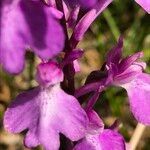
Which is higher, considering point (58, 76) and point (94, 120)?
point (58, 76)

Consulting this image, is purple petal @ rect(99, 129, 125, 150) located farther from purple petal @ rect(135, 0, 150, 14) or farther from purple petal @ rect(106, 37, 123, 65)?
purple petal @ rect(135, 0, 150, 14)

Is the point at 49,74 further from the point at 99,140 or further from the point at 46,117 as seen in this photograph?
the point at 99,140

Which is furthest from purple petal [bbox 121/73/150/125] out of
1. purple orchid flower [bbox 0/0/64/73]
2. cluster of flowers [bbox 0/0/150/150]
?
purple orchid flower [bbox 0/0/64/73]

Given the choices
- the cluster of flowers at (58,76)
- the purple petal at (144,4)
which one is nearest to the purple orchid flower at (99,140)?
the cluster of flowers at (58,76)

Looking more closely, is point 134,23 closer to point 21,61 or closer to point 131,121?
point 131,121

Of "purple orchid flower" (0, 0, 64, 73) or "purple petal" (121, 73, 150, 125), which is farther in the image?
"purple petal" (121, 73, 150, 125)

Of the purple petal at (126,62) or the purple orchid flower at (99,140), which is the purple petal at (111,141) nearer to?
the purple orchid flower at (99,140)

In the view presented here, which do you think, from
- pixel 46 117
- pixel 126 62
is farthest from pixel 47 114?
pixel 126 62
